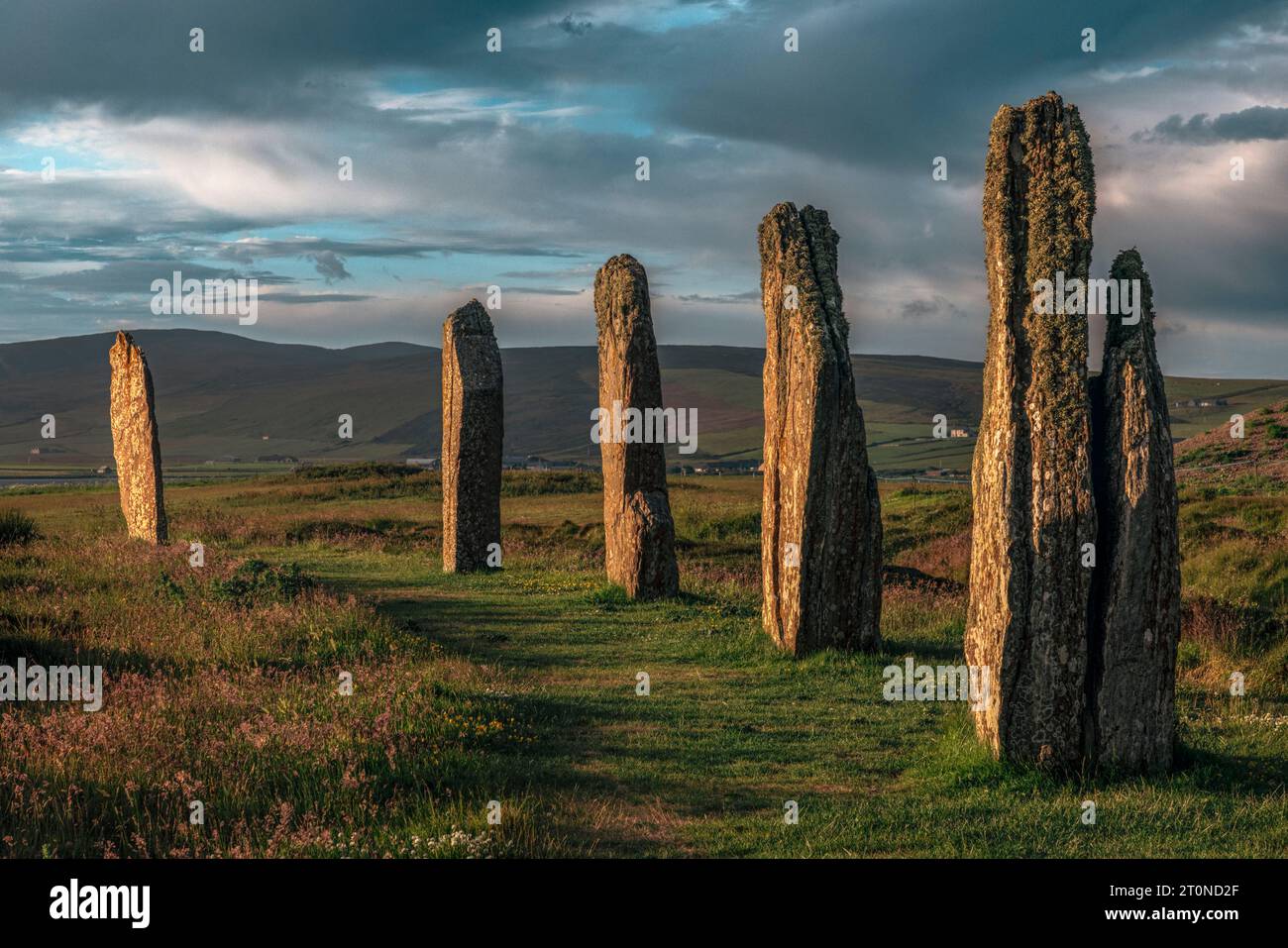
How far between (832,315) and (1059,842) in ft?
29.3

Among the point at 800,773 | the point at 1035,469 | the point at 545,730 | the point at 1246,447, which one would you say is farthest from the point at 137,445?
the point at 1246,447

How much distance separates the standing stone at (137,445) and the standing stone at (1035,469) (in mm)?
22032

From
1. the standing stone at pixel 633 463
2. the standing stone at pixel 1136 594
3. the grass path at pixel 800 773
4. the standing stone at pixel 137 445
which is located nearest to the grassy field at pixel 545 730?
the grass path at pixel 800 773

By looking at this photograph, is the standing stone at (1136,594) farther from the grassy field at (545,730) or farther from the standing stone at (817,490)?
the standing stone at (817,490)

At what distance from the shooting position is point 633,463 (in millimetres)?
21391

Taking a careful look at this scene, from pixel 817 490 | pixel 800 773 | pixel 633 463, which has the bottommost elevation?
pixel 800 773

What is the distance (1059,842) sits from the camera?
9.07m

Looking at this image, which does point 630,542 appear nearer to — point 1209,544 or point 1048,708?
point 1048,708

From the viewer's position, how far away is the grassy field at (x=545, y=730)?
29.4 feet

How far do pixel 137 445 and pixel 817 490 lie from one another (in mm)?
19637

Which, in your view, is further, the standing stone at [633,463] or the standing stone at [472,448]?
Answer: the standing stone at [472,448]

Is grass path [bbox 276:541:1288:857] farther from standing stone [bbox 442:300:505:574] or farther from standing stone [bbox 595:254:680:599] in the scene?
standing stone [bbox 442:300:505:574]

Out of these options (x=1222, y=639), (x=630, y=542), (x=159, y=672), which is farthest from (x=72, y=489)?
(x=1222, y=639)

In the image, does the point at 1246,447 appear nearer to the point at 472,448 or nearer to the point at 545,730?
the point at 472,448
